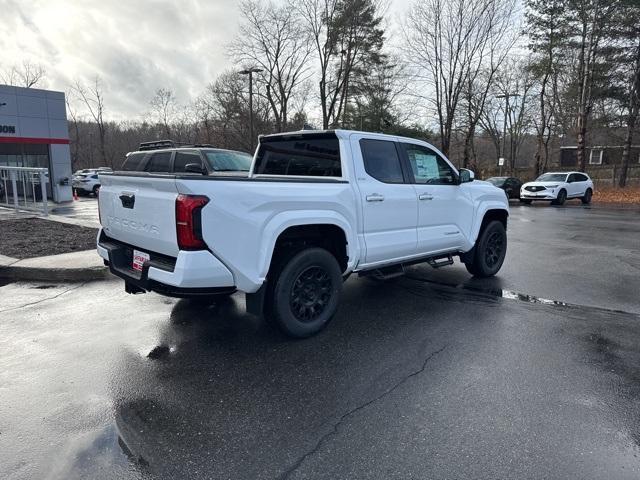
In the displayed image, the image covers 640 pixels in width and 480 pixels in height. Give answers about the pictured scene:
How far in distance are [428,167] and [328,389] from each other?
11.1 ft

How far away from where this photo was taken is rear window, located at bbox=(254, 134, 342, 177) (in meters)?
4.64

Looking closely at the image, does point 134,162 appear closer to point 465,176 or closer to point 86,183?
point 465,176

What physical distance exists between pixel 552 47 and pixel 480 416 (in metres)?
32.8

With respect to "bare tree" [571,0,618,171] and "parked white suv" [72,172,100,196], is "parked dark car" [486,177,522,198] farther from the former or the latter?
"parked white suv" [72,172,100,196]

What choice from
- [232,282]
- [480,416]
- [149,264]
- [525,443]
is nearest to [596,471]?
[525,443]

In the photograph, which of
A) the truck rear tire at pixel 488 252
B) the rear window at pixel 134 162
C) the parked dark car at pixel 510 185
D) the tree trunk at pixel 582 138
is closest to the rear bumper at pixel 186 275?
the truck rear tire at pixel 488 252

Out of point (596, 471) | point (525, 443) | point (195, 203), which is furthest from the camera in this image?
point (195, 203)

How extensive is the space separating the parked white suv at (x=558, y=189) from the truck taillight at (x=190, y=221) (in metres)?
22.9

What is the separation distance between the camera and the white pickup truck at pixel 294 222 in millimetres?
3367

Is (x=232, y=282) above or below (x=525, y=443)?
above

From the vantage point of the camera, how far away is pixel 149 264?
3.60 m

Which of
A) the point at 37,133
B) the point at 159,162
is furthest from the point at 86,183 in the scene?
the point at 159,162

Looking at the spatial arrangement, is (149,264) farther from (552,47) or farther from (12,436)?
(552,47)

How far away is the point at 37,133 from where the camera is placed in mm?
20672
